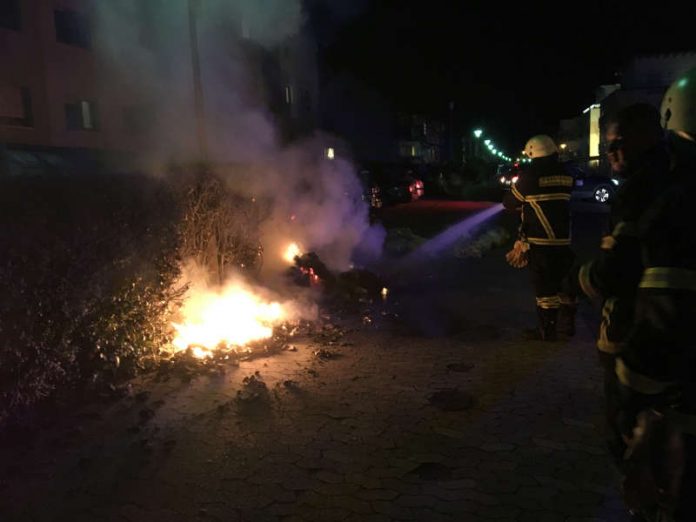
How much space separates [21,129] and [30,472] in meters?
17.8

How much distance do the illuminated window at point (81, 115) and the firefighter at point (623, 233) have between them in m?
20.2

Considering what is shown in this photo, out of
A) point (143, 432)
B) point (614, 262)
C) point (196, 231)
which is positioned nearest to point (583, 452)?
point (614, 262)

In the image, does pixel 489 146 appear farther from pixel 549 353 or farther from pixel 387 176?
pixel 549 353

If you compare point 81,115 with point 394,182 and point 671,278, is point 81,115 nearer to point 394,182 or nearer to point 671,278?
point 394,182

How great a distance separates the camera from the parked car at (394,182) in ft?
71.1

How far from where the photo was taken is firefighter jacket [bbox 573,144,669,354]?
6.88ft

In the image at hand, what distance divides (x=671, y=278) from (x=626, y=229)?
29cm

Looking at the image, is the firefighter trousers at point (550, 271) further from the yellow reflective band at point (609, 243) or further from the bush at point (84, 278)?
the yellow reflective band at point (609, 243)

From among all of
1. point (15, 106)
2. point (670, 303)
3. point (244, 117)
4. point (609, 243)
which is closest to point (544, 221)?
point (609, 243)

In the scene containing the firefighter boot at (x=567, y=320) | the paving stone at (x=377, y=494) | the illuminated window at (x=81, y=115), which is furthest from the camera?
the illuminated window at (x=81, y=115)

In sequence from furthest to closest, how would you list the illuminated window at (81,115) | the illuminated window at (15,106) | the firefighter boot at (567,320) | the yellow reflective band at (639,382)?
1. the illuminated window at (81,115)
2. the illuminated window at (15,106)
3. the firefighter boot at (567,320)
4. the yellow reflective band at (639,382)

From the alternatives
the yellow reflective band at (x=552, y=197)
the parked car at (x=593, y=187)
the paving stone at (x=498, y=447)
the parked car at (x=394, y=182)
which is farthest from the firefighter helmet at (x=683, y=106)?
the parked car at (x=593, y=187)

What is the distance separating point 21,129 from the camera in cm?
1867

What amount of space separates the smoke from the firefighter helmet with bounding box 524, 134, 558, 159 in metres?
3.38
